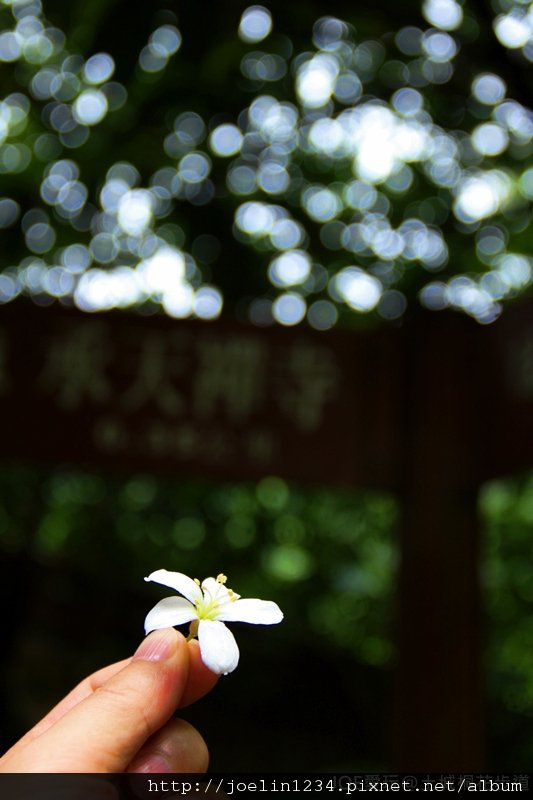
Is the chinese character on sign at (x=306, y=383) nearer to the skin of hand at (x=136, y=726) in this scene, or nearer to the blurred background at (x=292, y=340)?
the blurred background at (x=292, y=340)

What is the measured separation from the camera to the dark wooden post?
5.48 ft

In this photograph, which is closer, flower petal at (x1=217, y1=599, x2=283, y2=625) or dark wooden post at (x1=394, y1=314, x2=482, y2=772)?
flower petal at (x1=217, y1=599, x2=283, y2=625)

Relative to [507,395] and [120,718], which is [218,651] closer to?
[120,718]

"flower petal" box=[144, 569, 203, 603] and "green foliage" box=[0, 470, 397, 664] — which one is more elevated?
"flower petal" box=[144, 569, 203, 603]

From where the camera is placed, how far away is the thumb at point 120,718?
0.49 meters

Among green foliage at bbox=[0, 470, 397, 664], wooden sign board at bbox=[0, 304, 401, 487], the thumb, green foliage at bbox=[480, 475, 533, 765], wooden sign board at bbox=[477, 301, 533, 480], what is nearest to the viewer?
the thumb

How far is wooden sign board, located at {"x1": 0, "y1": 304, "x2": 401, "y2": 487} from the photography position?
181 centimetres

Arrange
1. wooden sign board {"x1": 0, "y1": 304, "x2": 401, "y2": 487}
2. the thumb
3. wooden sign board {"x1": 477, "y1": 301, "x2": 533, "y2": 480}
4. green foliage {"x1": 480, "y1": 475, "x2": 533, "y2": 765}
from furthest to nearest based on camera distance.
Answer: green foliage {"x1": 480, "y1": 475, "x2": 533, "y2": 765} → wooden sign board {"x1": 0, "y1": 304, "x2": 401, "y2": 487} → wooden sign board {"x1": 477, "y1": 301, "x2": 533, "y2": 480} → the thumb

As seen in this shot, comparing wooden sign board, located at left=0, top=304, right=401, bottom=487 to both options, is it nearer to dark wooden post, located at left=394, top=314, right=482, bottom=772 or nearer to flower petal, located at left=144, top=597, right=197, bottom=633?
dark wooden post, located at left=394, top=314, right=482, bottom=772

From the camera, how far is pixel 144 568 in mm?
3689

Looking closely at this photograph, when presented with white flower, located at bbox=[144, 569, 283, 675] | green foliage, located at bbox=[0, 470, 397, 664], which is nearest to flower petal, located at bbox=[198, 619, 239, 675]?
white flower, located at bbox=[144, 569, 283, 675]

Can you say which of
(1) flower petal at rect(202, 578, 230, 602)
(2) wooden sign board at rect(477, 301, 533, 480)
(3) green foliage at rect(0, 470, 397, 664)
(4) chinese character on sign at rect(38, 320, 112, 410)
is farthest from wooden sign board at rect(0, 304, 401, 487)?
(3) green foliage at rect(0, 470, 397, 664)

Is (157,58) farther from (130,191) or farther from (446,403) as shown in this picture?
(446,403)

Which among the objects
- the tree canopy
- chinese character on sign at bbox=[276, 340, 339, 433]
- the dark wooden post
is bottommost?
the dark wooden post
